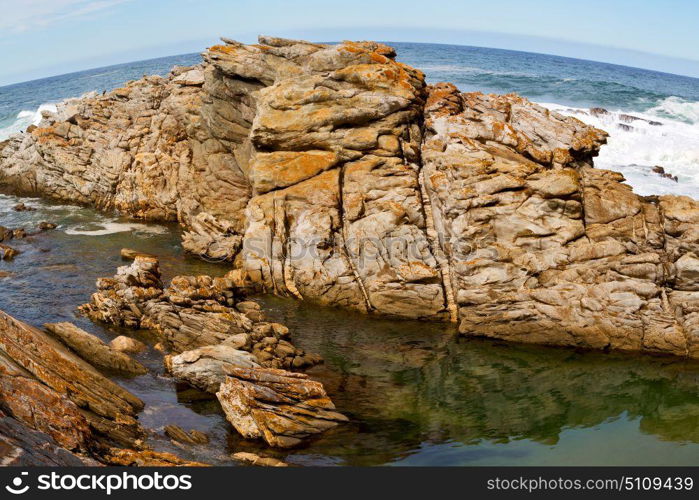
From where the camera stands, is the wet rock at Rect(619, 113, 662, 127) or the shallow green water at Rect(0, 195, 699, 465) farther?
the wet rock at Rect(619, 113, 662, 127)

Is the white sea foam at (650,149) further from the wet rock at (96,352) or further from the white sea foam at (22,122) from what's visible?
the white sea foam at (22,122)

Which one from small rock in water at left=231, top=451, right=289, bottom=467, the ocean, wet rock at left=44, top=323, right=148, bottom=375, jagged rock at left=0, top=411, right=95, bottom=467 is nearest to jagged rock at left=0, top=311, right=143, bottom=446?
jagged rock at left=0, top=411, right=95, bottom=467

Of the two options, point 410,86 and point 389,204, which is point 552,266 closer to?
point 389,204

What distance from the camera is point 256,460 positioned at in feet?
60.3

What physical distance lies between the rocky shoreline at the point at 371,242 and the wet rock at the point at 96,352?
0.17ft

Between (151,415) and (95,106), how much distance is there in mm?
40061

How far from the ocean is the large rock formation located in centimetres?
2487

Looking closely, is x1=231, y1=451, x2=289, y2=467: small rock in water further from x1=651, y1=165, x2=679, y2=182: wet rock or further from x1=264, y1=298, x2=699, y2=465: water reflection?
x1=651, y1=165, x2=679, y2=182: wet rock

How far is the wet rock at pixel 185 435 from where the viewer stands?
1938 cm

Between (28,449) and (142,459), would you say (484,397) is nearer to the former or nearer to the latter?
(142,459)

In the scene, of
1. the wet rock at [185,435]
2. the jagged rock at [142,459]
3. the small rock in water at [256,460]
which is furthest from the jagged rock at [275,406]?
the jagged rock at [142,459]

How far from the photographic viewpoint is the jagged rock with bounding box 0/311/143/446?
1648 cm
